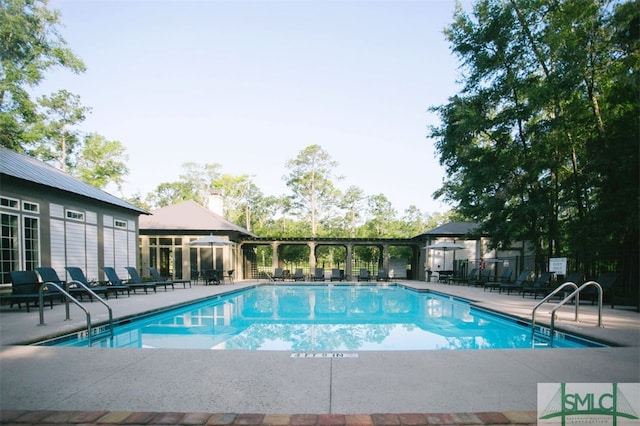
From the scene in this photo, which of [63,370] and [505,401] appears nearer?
[505,401]

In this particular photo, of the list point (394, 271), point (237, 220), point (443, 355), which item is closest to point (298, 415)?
point (443, 355)

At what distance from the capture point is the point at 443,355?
158 inches

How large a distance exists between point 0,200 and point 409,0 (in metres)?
10.9

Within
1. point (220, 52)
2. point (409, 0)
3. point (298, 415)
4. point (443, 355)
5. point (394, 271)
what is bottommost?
point (394, 271)

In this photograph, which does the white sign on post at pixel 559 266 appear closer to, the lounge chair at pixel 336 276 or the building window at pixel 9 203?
the lounge chair at pixel 336 276

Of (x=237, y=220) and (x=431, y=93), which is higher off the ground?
(x=431, y=93)

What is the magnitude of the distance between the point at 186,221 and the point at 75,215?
24.5 feet

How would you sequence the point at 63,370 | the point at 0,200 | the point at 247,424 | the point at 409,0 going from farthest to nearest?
the point at 0,200, the point at 409,0, the point at 63,370, the point at 247,424

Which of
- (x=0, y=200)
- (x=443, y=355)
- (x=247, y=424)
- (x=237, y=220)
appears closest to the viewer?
(x=247, y=424)

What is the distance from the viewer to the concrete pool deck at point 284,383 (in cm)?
241

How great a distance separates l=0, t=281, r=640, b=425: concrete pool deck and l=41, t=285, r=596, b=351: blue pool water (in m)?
1.79

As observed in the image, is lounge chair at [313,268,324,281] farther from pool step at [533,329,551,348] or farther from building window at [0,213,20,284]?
pool step at [533,329,551,348]

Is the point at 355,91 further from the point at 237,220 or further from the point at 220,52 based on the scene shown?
the point at 237,220

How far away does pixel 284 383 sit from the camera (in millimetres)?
3064
